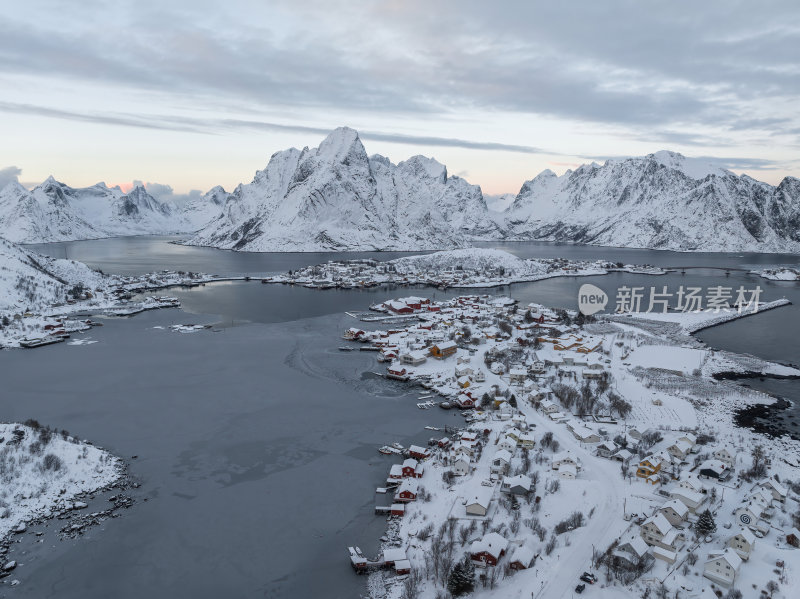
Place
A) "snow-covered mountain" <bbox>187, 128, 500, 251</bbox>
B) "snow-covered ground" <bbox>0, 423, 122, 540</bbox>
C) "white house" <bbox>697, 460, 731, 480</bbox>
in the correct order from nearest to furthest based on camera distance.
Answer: "snow-covered ground" <bbox>0, 423, 122, 540</bbox>, "white house" <bbox>697, 460, 731, 480</bbox>, "snow-covered mountain" <bbox>187, 128, 500, 251</bbox>

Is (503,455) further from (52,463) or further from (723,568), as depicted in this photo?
(52,463)

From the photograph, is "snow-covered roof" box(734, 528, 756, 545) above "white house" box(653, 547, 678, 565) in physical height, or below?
above

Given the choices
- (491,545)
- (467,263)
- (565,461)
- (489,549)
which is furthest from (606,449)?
(467,263)

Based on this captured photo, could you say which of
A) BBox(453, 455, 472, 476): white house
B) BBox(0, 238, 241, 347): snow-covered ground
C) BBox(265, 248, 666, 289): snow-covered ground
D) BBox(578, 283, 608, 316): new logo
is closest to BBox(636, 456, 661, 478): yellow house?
BBox(453, 455, 472, 476): white house

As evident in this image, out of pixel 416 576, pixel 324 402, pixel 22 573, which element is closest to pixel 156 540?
pixel 22 573

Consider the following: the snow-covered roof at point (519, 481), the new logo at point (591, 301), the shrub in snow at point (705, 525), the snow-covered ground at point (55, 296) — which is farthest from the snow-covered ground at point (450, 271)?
the shrub in snow at point (705, 525)

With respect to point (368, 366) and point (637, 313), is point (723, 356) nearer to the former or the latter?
point (637, 313)

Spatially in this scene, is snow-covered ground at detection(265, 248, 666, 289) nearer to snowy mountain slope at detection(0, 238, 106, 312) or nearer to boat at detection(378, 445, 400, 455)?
snowy mountain slope at detection(0, 238, 106, 312)
